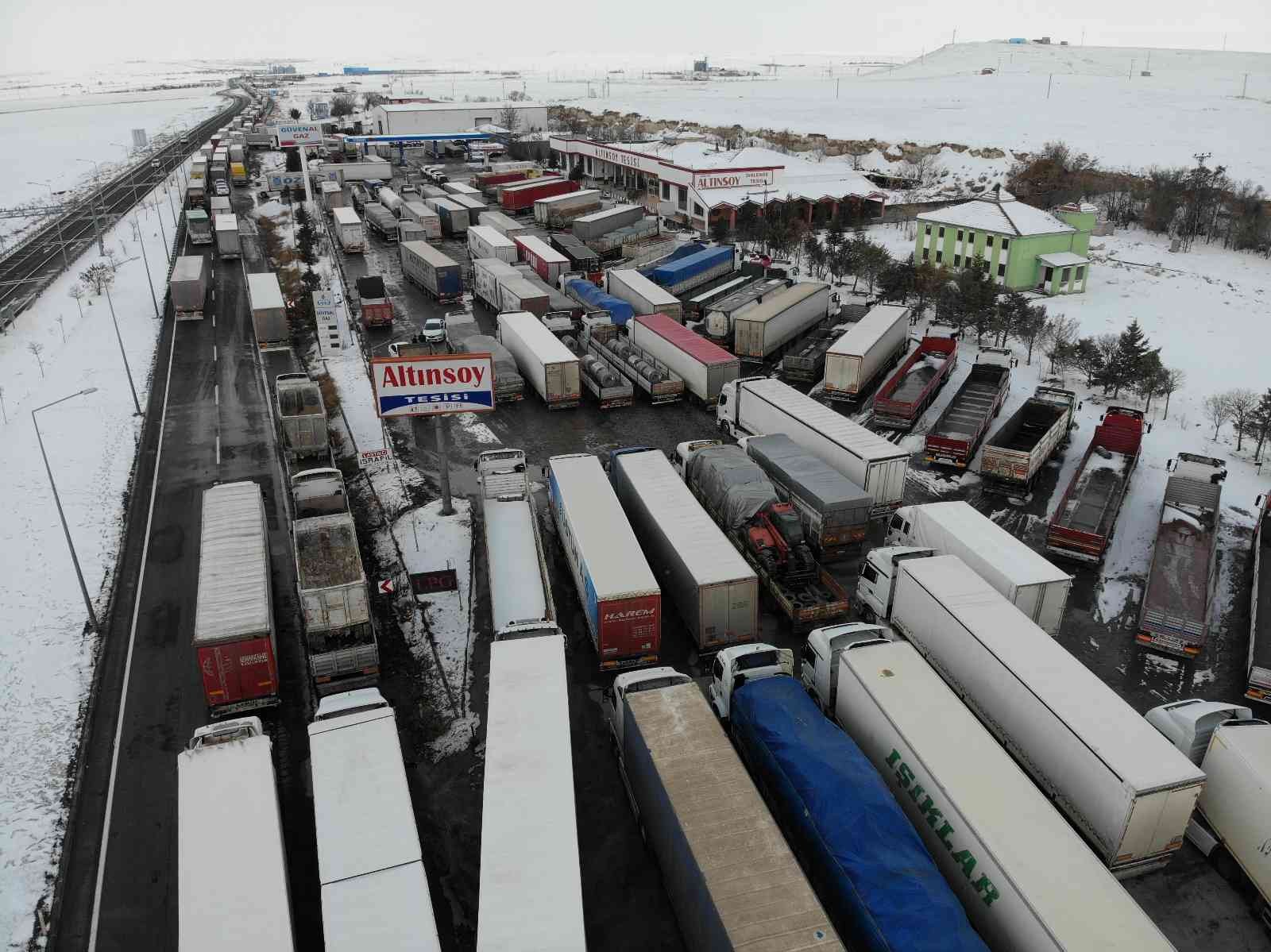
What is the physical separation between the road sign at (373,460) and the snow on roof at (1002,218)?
44.3 metres

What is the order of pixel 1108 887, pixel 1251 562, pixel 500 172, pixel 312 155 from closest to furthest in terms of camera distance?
pixel 1108 887 < pixel 1251 562 < pixel 500 172 < pixel 312 155

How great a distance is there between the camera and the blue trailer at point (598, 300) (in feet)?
158

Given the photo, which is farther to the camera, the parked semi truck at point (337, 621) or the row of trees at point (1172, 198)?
the row of trees at point (1172, 198)

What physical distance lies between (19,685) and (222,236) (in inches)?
2203

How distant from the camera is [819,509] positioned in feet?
88.1

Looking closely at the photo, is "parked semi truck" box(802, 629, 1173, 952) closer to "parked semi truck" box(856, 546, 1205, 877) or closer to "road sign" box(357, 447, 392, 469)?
"parked semi truck" box(856, 546, 1205, 877)

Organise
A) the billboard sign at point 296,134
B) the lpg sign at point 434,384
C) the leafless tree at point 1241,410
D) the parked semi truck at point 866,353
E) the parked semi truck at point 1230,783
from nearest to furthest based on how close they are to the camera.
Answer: the parked semi truck at point 1230,783
the lpg sign at point 434,384
the leafless tree at point 1241,410
the parked semi truck at point 866,353
the billboard sign at point 296,134

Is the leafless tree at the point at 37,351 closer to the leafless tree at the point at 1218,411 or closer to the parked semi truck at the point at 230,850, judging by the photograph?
the parked semi truck at the point at 230,850

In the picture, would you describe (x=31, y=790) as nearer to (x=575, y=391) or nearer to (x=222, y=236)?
(x=575, y=391)

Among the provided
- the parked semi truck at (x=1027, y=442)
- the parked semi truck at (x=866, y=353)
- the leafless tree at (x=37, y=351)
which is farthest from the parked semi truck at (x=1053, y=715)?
the leafless tree at (x=37, y=351)

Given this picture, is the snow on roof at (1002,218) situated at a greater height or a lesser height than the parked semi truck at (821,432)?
greater

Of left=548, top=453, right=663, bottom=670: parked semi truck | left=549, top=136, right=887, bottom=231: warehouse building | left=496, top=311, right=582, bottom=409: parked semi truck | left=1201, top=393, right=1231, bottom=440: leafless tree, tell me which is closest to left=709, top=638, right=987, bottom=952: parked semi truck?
left=548, top=453, right=663, bottom=670: parked semi truck

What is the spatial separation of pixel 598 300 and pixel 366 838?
39.1 metres

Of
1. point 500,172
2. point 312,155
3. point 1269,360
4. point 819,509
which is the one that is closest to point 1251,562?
point 819,509
